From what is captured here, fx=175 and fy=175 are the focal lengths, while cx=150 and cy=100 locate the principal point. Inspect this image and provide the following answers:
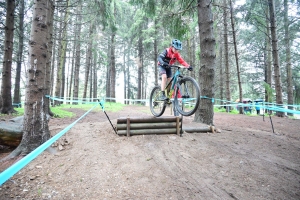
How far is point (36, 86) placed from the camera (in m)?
4.20

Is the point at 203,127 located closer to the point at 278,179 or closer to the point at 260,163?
the point at 260,163

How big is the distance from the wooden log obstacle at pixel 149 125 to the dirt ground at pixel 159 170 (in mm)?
206

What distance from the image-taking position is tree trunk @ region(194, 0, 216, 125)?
614 cm

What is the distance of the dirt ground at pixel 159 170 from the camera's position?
9.64ft

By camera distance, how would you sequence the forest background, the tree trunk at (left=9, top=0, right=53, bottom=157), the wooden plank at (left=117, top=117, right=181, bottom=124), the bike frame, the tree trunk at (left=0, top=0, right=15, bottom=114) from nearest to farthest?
A: 1. the tree trunk at (left=9, top=0, right=53, bottom=157)
2. the bike frame
3. the wooden plank at (left=117, top=117, right=181, bottom=124)
4. the tree trunk at (left=0, top=0, right=15, bottom=114)
5. the forest background

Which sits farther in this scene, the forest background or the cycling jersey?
the forest background

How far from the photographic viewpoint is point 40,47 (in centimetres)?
→ 427

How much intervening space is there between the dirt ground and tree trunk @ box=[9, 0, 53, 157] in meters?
0.50

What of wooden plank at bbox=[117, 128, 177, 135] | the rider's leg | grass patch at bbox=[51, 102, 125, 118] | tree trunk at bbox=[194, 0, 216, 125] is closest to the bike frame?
the rider's leg

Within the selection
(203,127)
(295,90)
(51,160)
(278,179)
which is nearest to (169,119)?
(203,127)

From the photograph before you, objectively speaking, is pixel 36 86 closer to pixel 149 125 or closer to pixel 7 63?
pixel 149 125

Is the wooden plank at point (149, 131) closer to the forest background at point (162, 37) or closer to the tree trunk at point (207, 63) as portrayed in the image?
the tree trunk at point (207, 63)

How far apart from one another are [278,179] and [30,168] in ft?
16.0

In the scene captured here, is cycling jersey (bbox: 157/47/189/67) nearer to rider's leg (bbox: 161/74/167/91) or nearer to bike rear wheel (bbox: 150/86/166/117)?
rider's leg (bbox: 161/74/167/91)
